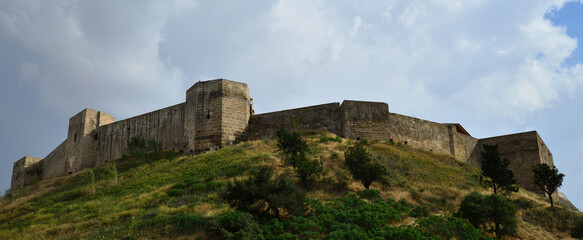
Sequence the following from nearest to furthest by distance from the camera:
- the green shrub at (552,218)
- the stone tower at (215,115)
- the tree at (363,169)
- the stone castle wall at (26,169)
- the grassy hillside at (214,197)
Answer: the grassy hillside at (214,197) → the green shrub at (552,218) → the tree at (363,169) → the stone tower at (215,115) → the stone castle wall at (26,169)

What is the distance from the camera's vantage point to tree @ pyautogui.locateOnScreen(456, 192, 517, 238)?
49.3 feet

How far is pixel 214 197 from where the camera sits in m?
16.5

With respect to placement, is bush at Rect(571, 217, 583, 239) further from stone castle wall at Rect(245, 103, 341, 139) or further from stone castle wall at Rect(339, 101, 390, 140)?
stone castle wall at Rect(245, 103, 341, 139)

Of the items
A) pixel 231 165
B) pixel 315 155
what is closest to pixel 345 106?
pixel 315 155

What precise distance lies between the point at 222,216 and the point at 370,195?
564 cm

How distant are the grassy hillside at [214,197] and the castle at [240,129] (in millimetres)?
1357

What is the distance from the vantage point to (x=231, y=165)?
20.4 metres

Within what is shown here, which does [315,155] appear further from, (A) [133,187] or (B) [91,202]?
(B) [91,202]

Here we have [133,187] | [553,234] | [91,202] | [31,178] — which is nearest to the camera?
[553,234]

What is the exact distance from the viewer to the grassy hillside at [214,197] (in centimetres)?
1438

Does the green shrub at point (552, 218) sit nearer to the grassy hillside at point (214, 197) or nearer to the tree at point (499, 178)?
the grassy hillside at point (214, 197)

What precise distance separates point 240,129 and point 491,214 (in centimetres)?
1406

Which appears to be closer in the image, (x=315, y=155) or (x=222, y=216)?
(x=222, y=216)

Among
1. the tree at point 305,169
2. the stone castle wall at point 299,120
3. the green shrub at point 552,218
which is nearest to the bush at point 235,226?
the tree at point 305,169
